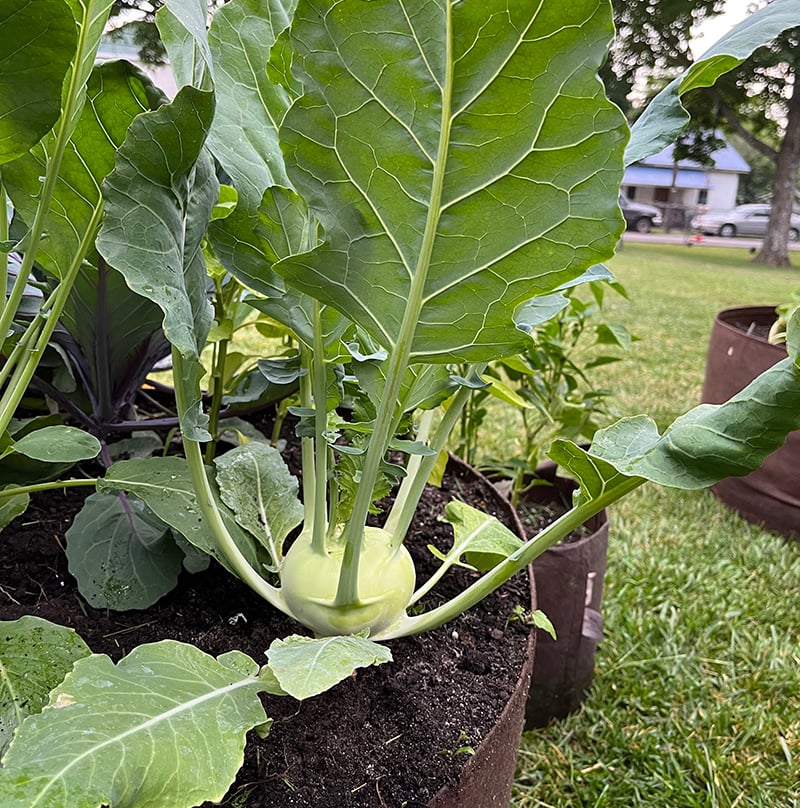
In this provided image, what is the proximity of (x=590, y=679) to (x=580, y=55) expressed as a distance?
100 cm

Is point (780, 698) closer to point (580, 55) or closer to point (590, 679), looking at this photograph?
point (590, 679)

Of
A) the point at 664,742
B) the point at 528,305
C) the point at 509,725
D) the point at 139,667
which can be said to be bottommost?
the point at 664,742

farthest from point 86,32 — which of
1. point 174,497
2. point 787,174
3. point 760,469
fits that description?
point 787,174

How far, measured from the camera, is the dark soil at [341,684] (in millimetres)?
517

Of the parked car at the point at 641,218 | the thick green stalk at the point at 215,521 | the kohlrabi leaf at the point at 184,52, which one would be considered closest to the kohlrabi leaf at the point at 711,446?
the thick green stalk at the point at 215,521

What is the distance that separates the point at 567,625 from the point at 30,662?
2.39 feet

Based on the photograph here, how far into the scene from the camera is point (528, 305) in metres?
0.69

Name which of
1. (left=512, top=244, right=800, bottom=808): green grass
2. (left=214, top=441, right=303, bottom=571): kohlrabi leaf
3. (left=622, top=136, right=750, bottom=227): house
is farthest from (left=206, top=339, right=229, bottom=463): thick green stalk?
(left=622, top=136, right=750, bottom=227): house

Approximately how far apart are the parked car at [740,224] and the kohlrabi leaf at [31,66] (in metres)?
19.9

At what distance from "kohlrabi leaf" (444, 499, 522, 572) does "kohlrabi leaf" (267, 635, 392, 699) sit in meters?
0.19

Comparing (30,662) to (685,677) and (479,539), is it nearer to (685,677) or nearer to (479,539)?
(479,539)

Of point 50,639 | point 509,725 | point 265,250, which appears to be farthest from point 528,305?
point 50,639

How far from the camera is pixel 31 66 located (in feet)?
1.55

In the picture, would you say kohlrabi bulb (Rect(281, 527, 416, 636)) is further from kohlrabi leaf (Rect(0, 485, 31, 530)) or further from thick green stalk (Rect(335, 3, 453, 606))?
kohlrabi leaf (Rect(0, 485, 31, 530))
